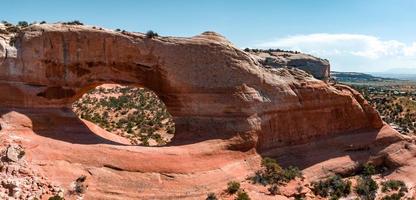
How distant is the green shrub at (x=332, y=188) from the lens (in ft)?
89.8

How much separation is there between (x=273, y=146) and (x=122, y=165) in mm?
9719

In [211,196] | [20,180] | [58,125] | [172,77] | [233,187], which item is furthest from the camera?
[172,77]

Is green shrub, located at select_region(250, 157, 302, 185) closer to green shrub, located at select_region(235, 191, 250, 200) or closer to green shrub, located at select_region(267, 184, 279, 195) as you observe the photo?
green shrub, located at select_region(267, 184, 279, 195)

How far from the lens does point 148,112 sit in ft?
209

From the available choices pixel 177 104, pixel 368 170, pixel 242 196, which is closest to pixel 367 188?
pixel 368 170

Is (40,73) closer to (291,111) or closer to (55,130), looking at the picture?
(55,130)

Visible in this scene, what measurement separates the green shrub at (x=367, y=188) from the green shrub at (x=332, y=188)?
1.96 ft

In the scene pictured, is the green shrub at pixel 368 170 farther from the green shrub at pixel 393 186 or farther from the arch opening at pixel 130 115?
the arch opening at pixel 130 115

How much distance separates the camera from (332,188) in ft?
91.4

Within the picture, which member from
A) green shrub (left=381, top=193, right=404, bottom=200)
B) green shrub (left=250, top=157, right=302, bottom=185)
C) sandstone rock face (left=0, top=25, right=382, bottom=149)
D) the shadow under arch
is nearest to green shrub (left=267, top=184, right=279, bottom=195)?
green shrub (left=250, top=157, right=302, bottom=185)

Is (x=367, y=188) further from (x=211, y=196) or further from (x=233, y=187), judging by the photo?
(x=211, y=196)

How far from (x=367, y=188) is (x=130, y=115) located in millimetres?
39273

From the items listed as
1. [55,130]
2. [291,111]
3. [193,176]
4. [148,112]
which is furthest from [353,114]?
[148,112]

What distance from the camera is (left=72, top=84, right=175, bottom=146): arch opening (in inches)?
1940
